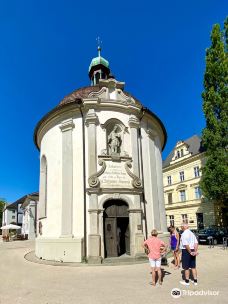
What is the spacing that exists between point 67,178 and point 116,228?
11.9ft

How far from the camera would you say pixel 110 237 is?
13078 millimetres

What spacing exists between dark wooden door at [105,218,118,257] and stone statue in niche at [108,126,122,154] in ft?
12.1

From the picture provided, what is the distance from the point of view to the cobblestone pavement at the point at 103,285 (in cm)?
645

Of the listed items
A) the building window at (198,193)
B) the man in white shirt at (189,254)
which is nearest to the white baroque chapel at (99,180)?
the man in white shirt at (189,254)

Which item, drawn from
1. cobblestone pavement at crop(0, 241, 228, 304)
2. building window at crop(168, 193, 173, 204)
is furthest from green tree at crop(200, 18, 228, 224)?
cobblestone pavement at crop(0, 241, 228, 304)

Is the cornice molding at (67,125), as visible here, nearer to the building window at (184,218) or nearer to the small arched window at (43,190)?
the small arched window at (43,190)

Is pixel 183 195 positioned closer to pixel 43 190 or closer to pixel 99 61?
pixel 99 61

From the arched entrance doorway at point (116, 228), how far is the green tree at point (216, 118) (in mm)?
13666

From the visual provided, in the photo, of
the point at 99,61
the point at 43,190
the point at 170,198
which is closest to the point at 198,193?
the point at 170,198

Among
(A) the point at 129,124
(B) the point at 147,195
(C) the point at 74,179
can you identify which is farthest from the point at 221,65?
(C) the point at 74,179

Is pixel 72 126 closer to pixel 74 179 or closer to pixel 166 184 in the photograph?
pixel 74 179

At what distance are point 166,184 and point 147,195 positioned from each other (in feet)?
90.8

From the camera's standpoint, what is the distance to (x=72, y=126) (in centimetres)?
1455

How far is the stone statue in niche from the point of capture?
47.0ft
